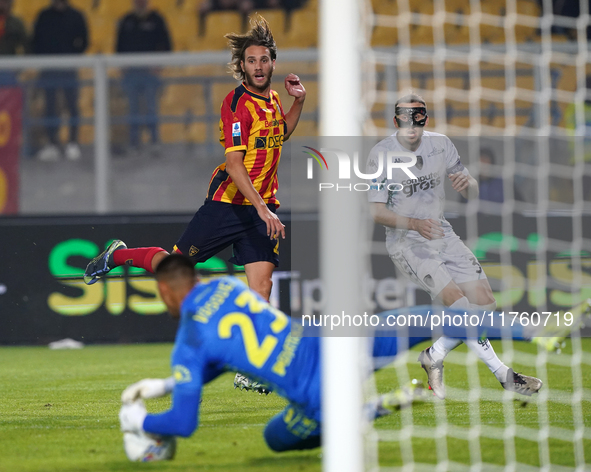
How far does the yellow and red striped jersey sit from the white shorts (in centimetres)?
98

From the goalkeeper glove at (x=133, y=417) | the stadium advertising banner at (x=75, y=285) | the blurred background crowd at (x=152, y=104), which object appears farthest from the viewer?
the blurred background crowd at (x=152, y=104)

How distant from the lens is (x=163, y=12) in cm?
1288

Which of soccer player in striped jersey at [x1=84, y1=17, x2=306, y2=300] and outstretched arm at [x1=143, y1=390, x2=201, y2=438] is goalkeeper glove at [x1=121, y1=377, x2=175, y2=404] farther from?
soccer player in striped jersey at [x1=84, y1=17, x2=306, y2=300]

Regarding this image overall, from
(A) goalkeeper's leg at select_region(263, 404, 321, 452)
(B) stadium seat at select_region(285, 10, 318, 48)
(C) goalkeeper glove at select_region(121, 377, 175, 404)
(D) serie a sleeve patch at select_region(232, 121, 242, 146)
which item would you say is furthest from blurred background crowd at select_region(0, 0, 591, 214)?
(C) goalkeeper glove at select_region(121, 377, 175, 404)

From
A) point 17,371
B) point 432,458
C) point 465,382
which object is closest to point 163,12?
point 17,371

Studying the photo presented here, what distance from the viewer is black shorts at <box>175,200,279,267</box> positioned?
19.0ft

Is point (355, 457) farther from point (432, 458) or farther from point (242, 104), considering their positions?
point (242, 104)

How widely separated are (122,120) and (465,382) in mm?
5793

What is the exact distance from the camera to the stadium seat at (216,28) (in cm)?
1283

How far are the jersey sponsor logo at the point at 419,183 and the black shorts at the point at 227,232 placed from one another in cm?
90

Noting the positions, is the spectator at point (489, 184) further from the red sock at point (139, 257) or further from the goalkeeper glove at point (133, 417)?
the goalkeeper glove at point (133, 417)

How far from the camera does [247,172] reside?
222 inches

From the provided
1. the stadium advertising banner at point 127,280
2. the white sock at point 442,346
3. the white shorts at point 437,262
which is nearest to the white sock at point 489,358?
the white sock at point 442,346

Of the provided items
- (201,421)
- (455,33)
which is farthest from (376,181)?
(455,33)
